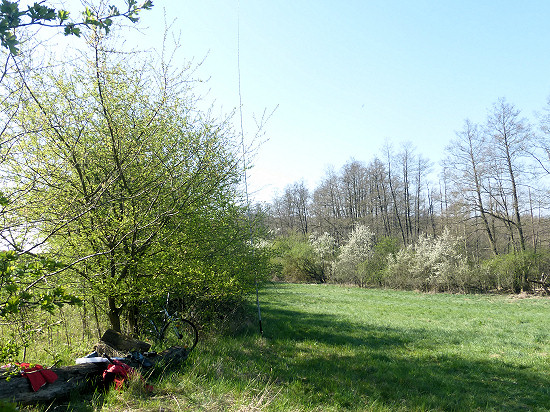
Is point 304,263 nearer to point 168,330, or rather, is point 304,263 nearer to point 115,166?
point 168,330

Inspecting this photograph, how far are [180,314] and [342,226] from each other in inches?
1462

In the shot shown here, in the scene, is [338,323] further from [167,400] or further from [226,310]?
[167,400]

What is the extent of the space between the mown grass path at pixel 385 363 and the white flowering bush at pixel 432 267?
12.3 metres

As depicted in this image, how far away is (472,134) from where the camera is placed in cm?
2911

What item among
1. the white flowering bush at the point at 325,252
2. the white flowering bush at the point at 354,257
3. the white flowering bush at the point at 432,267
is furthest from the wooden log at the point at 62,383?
the white flowering bush at the point at 325,252

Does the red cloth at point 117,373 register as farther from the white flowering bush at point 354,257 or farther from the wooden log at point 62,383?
the white flowering bush at point 354,257

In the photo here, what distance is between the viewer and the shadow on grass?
623 cm

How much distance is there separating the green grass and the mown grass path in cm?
3

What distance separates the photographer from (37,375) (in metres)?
3.90

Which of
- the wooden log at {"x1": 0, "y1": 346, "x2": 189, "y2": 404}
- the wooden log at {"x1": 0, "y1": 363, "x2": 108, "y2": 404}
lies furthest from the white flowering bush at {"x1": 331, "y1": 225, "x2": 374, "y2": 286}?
the wooden log at {"x1": 0, "y1": 363, "x2": 108, "y2": 404}

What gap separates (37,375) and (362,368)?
6.46m

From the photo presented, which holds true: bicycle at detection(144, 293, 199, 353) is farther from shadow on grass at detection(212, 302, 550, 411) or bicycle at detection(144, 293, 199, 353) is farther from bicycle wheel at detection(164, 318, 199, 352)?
shadow on grass at detection(212, 302, 550, 411)

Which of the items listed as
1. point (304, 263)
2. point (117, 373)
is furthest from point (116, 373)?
point (304, 263)

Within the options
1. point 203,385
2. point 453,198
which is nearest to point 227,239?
point 203,385
